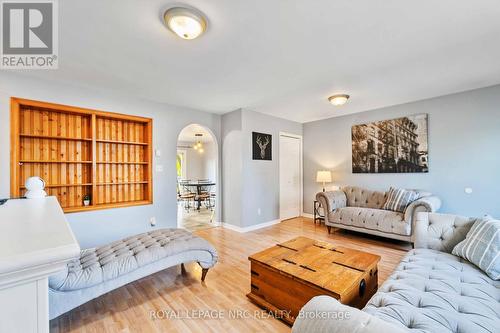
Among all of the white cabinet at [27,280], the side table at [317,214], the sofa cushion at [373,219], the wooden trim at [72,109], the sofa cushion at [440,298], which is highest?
the wooden trim at [72,109]

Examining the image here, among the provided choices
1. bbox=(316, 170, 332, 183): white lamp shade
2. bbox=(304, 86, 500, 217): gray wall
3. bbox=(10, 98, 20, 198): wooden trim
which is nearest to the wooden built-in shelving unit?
bbox=(10, 98, 20, 198): wooden trim

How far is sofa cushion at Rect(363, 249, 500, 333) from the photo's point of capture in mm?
1081

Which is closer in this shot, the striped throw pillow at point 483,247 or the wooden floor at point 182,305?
the striped throw pillow at point 483,247

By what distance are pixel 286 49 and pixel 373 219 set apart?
2996 millimetres

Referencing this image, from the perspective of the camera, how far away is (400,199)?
3643mm

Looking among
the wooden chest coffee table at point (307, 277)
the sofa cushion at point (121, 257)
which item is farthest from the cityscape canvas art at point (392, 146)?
the sofa cushion at point (121, 257)

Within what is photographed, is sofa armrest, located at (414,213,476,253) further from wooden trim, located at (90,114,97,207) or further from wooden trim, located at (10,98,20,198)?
wooden trim, located at (10,98,20,198)

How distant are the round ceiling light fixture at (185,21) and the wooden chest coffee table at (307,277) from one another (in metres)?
2.08

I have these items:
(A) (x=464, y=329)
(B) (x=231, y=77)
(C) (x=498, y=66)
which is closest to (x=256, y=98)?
(B) (x=231, y=77)

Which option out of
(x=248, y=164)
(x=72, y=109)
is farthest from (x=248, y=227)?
(x=72, y=109)

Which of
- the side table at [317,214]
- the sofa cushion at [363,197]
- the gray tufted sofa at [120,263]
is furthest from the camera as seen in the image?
the side table at [317,214]

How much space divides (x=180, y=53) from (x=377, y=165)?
13.5ft

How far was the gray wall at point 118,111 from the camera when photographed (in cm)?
268

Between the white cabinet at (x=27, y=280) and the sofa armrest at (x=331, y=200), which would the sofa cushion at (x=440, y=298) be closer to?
the white cabinet at (x=27, y=280)
